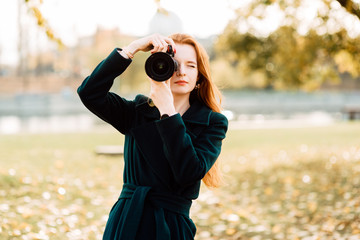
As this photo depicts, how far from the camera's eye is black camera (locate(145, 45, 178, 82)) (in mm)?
1951

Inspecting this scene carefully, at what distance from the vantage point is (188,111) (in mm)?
2230

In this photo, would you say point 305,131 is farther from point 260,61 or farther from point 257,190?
point 257,190

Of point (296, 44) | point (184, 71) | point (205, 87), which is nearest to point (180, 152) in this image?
point (184, 71)

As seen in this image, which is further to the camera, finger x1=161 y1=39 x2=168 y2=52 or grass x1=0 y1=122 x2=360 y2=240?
grass x1=0 y1=122 x2=360 y2=240

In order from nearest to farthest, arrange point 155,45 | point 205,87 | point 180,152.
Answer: point 180,152
point 155,45
point 205,87

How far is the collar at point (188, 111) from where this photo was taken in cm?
217

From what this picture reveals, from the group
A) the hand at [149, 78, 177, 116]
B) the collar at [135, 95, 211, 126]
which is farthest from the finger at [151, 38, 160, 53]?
the collar at [135, 95, 211, 126]

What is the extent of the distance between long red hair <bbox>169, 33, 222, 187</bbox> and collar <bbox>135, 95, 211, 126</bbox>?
0.28 ft

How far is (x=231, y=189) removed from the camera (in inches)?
290

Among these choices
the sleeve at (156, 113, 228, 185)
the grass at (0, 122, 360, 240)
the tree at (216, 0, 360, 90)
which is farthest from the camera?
the tree at (216, 0, 360, 90)

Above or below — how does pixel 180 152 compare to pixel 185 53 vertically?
below

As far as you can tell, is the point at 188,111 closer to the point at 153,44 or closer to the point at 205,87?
the point at 205,87

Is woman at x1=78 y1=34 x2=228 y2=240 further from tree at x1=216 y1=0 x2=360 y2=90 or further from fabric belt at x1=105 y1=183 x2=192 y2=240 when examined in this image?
tree at x1=216 y1=0 x2=360 y2=90

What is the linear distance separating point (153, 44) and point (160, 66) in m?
0.13
